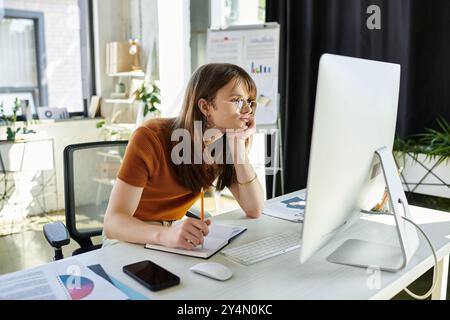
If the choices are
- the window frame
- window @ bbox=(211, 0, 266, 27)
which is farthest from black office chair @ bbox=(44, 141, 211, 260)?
the window frame

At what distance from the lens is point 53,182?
4152 mm

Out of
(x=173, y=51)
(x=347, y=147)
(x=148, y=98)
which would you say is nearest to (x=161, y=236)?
(x=347, y=147)

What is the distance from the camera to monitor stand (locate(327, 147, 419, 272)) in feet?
3.52

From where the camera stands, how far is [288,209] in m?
1.61

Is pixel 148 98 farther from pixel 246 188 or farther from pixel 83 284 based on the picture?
pixel 83 284

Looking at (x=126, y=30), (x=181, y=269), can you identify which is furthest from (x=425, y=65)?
(x=126, y=30)

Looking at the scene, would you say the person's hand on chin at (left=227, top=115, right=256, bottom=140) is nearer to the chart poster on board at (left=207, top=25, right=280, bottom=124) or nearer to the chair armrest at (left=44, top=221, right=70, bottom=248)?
the chair armrest at (left=44, top=221, right=70, bottom=248)

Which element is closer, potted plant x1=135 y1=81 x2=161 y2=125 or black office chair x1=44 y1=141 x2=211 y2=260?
black office chair x1=44 y1=141 x2=211 y2=260

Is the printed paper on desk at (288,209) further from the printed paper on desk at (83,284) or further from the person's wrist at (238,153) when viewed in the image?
the printed paper on desk at (83,284)

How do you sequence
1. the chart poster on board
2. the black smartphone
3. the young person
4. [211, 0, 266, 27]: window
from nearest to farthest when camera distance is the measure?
the black smartphone → the young person → the chart poster on board → [211, 0, 266, 27]: window

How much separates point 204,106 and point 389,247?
2.22 ft

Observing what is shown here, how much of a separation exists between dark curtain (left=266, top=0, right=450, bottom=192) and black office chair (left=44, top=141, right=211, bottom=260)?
1860mm

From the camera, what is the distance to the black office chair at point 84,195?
153 cm
